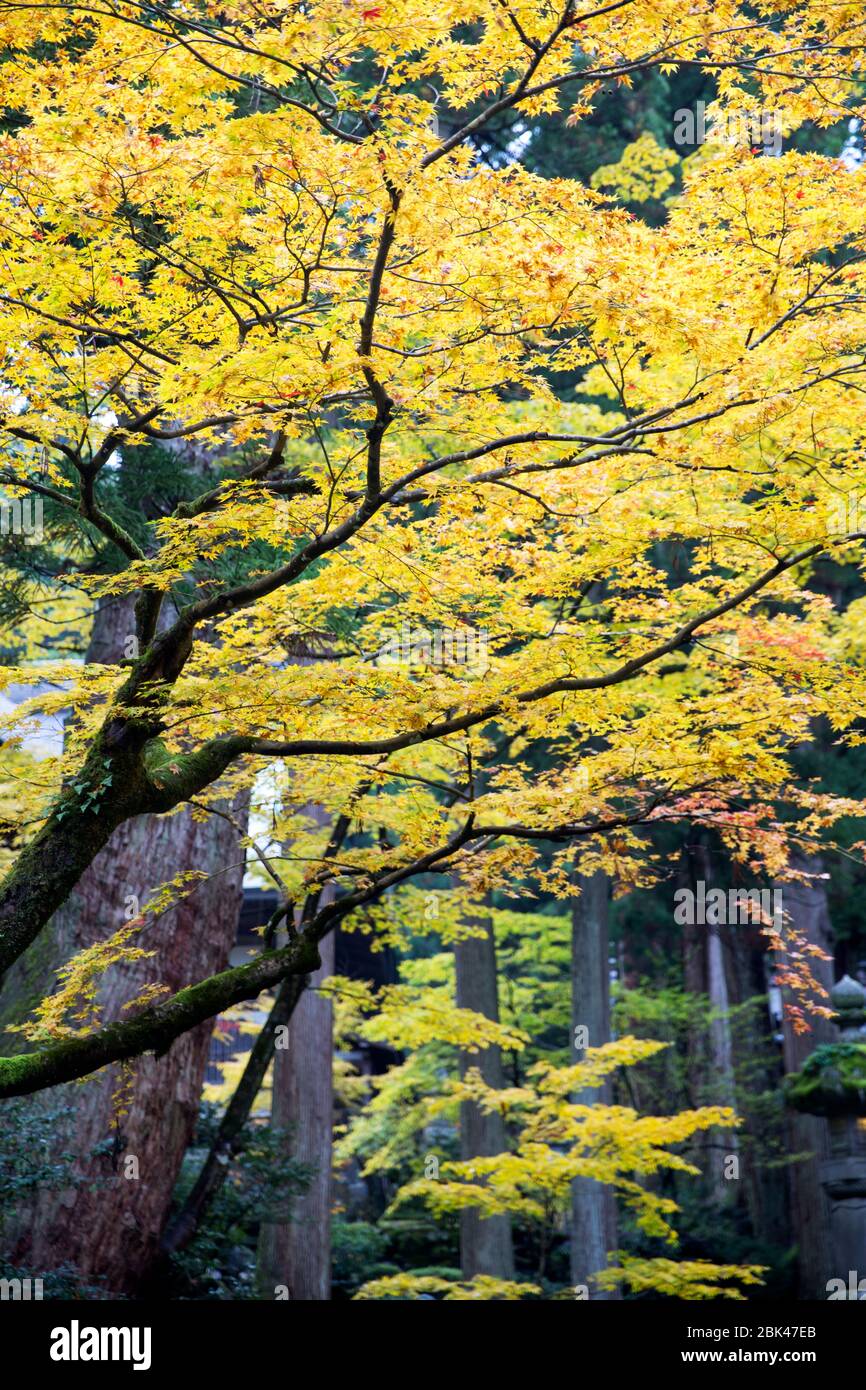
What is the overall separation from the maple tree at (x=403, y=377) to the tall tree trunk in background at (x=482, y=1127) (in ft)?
17.8

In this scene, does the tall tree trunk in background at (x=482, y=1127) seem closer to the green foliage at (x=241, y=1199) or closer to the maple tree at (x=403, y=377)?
the green foliage at (x=241, y=1199)

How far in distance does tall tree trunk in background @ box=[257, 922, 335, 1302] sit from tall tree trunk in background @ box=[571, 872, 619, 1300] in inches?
99.9

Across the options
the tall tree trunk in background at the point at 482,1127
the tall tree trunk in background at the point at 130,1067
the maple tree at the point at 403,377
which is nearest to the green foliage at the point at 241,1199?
the tall tree trunk in background at the point at 130,1067

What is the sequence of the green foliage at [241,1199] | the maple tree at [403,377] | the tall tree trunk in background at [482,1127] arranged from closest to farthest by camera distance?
1. the maple tree at [403,377]
2. the green foliage at [241,1199]
3. the tall tree trunk in background at [482,1127]

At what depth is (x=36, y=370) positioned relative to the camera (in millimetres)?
5227

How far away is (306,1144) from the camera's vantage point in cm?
1278

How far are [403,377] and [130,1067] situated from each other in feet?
15.7

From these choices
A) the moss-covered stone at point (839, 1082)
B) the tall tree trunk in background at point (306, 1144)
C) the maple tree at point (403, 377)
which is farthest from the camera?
the tall tree trunk in background at point (306, 1144)

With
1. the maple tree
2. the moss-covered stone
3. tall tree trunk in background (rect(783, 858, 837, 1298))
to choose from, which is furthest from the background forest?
tall tree trunk in background (rect(783, 858, 837, 1298))

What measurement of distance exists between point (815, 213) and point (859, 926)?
1315 cm

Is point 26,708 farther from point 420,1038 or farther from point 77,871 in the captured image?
point 420,1038

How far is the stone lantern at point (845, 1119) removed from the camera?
973 centimetres

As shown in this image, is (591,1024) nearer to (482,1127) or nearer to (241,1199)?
(482,1127)
